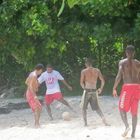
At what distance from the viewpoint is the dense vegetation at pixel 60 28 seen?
15.9 metres

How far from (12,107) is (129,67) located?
759cm

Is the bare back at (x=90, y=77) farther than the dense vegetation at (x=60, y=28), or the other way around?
the dense vegetation at (x=60, y=28)

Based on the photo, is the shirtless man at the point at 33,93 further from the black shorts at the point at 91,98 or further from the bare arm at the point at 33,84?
the black shorts at the point at 91,98

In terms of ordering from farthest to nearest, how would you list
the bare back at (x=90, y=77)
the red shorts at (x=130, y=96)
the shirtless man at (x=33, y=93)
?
the shirtless man at (x=33, y=93)
the bare back at (x=90, y=77)
the red shorts at (x=130, y=96)

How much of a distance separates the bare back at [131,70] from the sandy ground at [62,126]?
3.84ft

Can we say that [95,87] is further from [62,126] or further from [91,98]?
[62,126]

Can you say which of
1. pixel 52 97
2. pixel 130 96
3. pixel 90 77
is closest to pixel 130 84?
pixel 130 96

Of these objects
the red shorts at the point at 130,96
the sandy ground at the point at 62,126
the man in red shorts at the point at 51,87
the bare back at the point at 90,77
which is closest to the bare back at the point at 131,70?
the red shorts at the point at 130,96

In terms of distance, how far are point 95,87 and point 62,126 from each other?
1.26 meters

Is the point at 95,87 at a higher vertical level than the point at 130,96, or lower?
lower

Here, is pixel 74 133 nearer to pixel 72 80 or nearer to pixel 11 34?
pixel 11 34

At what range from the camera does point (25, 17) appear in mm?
16359

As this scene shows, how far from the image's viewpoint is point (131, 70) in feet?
28.1

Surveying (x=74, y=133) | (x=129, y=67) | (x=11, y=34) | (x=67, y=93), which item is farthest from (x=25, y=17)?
(x=129, y=67)
